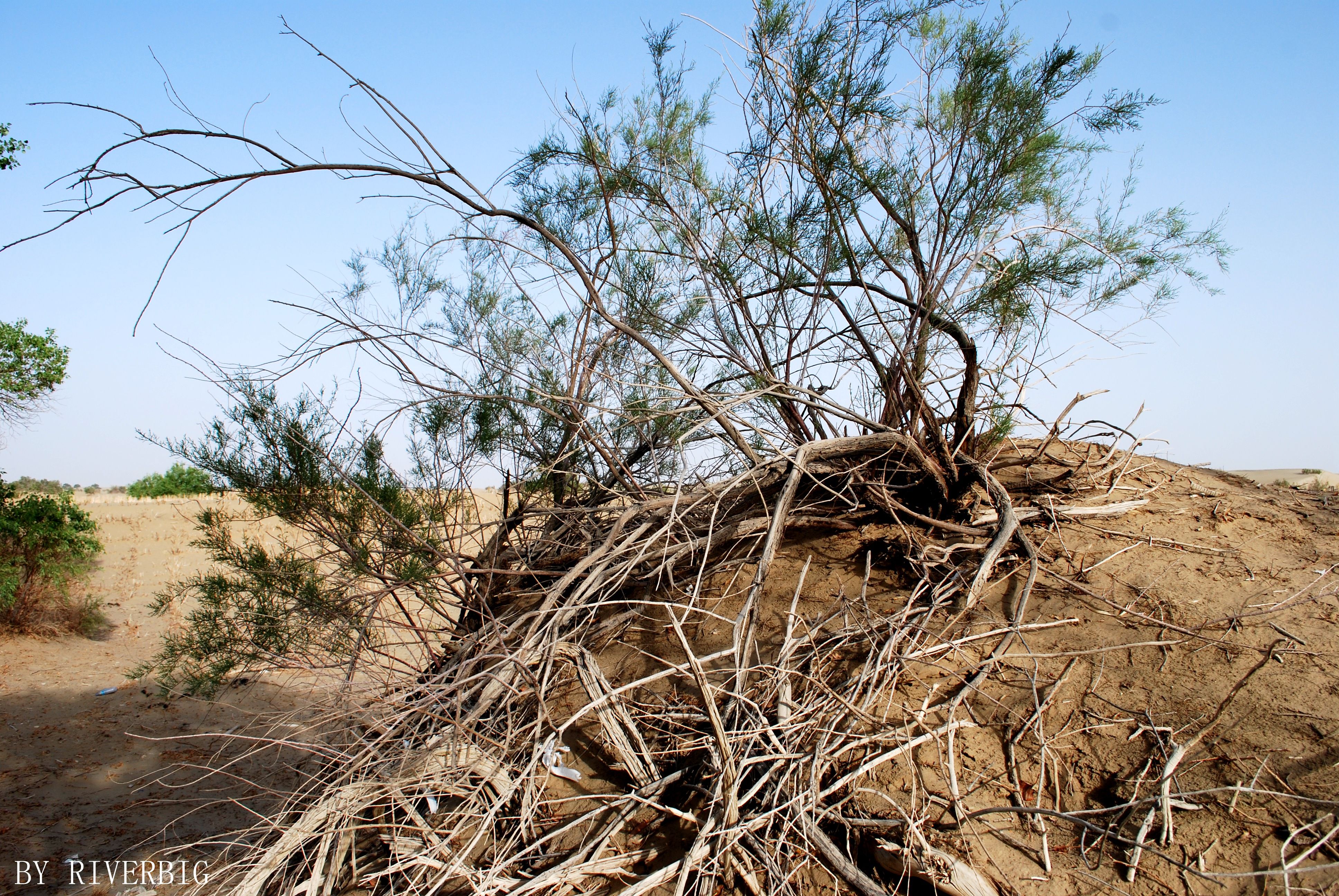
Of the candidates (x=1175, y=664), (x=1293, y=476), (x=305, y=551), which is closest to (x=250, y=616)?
(x=305, y=551)

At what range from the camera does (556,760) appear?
3.21 meters

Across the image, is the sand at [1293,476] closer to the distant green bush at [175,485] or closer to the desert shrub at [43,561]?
the distant green bush at [175,485]

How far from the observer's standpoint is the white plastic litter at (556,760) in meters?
3.13

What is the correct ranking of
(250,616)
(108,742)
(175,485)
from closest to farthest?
(250,616), (108,742), (175,485)

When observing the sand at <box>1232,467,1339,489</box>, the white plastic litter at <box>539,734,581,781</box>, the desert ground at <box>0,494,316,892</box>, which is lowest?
the desert ground at <box>0,494,316,892</box>

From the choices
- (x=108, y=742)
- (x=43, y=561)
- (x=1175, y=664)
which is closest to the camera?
(x=1175, y=664)

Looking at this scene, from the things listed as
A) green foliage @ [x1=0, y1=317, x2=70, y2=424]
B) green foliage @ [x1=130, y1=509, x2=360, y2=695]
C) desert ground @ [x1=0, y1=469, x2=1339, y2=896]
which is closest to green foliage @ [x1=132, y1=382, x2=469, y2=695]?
green foliage @ [x1=130, y1=509, x2=360, y2=695]

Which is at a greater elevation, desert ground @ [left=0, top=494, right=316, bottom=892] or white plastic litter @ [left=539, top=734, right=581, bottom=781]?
white plastic litter @ [left=539, top=734, right=581, bottom=781]

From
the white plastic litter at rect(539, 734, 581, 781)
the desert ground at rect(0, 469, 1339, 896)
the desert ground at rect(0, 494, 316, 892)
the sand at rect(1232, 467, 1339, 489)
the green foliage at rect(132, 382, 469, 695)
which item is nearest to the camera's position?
the desert ground at rect(0, 469, 1339, 896)

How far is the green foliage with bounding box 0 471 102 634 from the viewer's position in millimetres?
11242

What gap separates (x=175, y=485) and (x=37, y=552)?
466 cm

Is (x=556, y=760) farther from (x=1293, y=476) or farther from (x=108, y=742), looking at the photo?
(x=1293, y=476)

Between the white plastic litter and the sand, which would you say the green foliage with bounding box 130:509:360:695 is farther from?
the sand

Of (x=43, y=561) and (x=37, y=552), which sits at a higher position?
(x=37, y=552)
